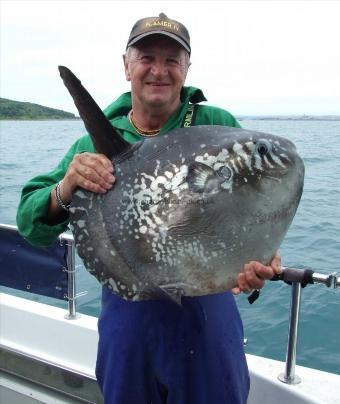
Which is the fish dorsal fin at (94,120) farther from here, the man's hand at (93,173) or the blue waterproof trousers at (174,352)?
the blue waterproof trousers at (174,352)

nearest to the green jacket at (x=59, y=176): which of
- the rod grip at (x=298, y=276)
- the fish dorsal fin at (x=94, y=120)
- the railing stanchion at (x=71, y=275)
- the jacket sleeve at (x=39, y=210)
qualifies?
the jacket sleeve at (x=39, y=210)

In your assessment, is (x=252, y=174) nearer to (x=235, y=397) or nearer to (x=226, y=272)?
(x=226, y=272)

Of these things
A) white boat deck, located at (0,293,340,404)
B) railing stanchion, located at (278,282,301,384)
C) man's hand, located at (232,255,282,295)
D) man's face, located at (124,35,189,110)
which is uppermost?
man's face, located at (124,35,189,110)

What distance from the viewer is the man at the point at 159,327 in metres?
2.14

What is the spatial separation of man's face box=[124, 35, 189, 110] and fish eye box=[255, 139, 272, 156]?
28.1 inches

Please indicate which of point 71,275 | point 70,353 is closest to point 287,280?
point 71,275

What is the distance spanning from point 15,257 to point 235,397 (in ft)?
7.29

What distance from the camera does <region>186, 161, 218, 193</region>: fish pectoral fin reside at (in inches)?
66.6

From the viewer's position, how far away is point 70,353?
11.6ft

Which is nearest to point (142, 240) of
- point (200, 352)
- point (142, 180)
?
point (142, 180)

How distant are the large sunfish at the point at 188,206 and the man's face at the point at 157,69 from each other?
46 cm

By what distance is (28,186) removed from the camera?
240cm

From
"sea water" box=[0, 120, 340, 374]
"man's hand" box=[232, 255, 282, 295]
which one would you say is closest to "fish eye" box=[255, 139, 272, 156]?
"man's hand" box=[232, 255, 282, 295]

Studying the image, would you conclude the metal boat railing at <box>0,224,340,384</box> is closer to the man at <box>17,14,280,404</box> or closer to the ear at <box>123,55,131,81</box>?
the man at <box>17,14,280,404</box>
